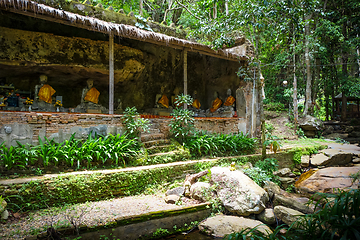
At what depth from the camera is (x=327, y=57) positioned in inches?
563

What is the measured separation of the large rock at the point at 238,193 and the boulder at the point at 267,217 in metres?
0.10

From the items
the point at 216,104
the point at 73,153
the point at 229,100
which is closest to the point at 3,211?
the point at 73,153

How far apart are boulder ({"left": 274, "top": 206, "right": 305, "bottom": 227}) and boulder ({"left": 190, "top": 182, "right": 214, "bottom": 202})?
1.59 metres

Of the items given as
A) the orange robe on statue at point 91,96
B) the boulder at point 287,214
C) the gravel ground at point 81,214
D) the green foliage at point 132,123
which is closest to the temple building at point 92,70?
the orange robe on statue at point 91,96

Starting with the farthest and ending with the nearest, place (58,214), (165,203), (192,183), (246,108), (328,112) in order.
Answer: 1. (328,112)
2. (246,108)
3. (192,183)
4. (165,203)
5. (58,214)

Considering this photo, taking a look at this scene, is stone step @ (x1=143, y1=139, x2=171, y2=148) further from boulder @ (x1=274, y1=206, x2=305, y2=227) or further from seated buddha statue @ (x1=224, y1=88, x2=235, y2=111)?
seated buddha statue @ (x1=224, y1=88, x2=235, y2=111)

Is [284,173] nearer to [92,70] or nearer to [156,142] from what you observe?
[156,142]

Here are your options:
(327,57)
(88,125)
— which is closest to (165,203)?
(88,125)

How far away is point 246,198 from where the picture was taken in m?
5.32

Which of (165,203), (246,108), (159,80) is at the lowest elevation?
(165,203)

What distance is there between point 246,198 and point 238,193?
221 mm

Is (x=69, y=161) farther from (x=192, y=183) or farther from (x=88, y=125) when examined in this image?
(x=192, y=183)

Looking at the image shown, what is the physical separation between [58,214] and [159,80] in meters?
8.69

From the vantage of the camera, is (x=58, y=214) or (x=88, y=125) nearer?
(x=58, y=214)
